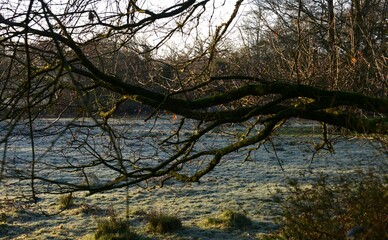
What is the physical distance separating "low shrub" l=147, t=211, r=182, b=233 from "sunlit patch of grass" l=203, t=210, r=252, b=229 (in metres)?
0.54

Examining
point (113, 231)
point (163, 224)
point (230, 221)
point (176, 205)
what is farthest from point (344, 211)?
point (176, 205)

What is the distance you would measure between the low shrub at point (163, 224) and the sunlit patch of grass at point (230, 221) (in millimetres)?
537

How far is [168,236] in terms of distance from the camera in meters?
7.97

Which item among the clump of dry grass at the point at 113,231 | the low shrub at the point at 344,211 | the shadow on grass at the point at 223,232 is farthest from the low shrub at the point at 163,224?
the low shrub at the point at 344,211

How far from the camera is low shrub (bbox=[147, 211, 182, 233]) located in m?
8.20

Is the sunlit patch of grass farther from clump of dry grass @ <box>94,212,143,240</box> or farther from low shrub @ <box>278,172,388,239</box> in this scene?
low shrub @ <box>278,172,388,239</box>

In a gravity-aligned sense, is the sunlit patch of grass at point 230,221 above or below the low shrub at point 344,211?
below

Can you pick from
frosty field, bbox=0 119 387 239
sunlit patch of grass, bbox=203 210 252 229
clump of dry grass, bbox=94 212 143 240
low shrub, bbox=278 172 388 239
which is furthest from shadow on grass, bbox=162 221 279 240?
low shrub, bbox=278 172 388 239

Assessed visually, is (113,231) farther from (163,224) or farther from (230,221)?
(230,221)

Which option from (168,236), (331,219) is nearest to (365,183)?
(331,219)

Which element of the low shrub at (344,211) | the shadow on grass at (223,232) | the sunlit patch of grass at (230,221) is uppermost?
the low shrub at (344,211)

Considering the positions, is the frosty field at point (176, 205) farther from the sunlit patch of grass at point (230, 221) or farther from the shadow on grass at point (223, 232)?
the sunlit patch of grass at point (230, 221)

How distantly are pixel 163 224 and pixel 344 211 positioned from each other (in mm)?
4429

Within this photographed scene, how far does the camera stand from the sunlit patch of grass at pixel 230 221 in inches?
330
